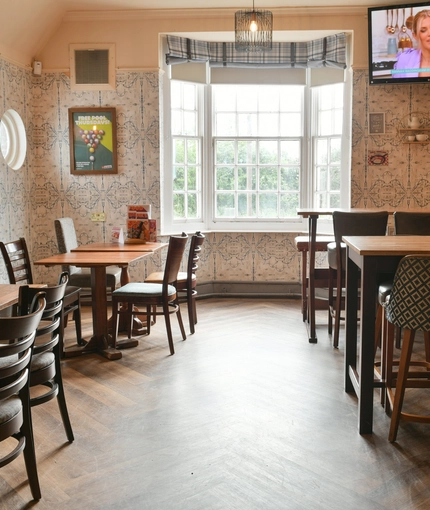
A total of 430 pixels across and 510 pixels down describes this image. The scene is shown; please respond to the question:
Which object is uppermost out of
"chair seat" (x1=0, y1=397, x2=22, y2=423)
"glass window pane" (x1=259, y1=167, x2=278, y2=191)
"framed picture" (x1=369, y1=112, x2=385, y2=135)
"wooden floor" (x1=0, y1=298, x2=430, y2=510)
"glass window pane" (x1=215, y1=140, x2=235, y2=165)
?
"framed picture" (x1=369, y1=112, x2=385, y2=135)

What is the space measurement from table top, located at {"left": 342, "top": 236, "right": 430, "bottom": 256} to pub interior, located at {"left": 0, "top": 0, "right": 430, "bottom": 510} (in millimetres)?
936

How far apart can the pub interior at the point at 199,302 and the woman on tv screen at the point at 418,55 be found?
1.11 ft

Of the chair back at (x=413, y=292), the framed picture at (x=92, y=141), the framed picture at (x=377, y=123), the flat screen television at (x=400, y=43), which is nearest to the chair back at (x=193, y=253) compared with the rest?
the framed picture at (x=92, y=141)

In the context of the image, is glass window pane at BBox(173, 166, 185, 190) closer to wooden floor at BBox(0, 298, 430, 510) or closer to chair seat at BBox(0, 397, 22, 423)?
wooden floor at BBox(0, 298, 430, 510)

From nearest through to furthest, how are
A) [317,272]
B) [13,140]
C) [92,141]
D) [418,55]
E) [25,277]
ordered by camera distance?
[25,277]
[317,272]
[418,55]
[13,140]
[92,141]

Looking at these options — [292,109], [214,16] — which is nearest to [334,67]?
[292,109]

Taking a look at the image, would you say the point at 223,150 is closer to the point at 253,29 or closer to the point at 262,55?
the point at 262,55

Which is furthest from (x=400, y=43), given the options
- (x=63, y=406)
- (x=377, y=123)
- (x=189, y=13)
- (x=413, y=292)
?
(x=63, y=406)

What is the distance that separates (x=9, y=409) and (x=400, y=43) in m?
5.23

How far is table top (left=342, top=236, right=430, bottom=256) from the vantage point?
277cm

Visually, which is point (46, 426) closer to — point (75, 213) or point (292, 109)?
point (75, 213)

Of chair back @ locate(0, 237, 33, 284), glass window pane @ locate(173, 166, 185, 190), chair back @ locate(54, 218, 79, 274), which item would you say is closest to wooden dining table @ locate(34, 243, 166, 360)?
chair back @ locate(0, 237, 33, 284)

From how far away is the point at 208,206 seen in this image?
22.4ft

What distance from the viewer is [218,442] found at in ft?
9.37
